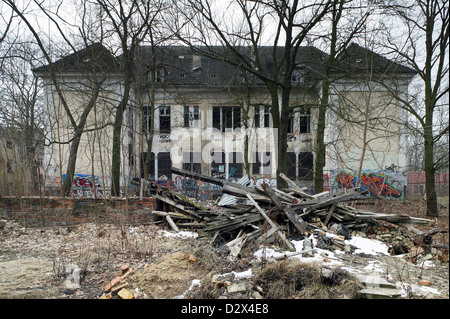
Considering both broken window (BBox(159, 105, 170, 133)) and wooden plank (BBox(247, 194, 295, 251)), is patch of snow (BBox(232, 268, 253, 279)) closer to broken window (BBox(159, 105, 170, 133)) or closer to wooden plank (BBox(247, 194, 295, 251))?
wooden plank (BBox(247, 194, 295, 251))

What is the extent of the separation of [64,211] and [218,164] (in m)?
15.6

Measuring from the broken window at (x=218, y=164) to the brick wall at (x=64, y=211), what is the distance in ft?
47.2

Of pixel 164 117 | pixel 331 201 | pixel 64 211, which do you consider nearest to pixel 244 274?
pixel 331 201

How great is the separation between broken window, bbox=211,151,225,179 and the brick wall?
566 inches

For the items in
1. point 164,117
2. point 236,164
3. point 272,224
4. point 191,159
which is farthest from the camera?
point 164,117

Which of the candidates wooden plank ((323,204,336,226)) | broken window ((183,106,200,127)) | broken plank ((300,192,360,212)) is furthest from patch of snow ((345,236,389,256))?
broken window ((183,106,200,127))

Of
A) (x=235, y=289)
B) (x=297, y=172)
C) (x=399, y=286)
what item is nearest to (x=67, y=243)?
(x=235, y=289)

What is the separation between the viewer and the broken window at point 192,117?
24.4 m

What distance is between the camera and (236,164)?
24.5 metres

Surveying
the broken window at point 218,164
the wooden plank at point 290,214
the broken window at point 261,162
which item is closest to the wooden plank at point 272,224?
the wooden plank at point 290,214

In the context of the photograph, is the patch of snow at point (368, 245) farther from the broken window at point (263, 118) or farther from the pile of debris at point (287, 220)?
the broken window at point (263, 118)

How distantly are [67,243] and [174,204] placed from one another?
128 inches

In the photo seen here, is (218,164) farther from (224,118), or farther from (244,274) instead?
(244,274)

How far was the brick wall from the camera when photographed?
9688 mm
